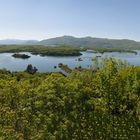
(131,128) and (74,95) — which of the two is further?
(131,128)

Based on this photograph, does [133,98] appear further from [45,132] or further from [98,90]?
[45,132]

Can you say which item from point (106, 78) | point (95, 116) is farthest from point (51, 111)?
point (106, 78)

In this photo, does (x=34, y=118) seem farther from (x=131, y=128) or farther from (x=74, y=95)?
(x=131, y=128)

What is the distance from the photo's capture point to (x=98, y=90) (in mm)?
48500

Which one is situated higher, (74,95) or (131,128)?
(74,95)

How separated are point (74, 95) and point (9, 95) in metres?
11.0

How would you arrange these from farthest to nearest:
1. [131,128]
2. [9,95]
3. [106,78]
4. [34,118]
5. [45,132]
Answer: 1. [106,78]
2. [9,95]
3. [131,128]
4. [34,118]
5. [45,132]

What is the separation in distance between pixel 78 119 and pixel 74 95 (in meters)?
2.59

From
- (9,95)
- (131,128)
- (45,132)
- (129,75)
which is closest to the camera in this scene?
(45,132)

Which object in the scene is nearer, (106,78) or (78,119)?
(78,119)

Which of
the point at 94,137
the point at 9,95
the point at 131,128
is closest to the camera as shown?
the point at 94,137

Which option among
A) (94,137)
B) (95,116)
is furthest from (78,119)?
(95,116)

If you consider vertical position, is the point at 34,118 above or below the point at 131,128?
above

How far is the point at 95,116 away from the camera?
3788 centimetres
